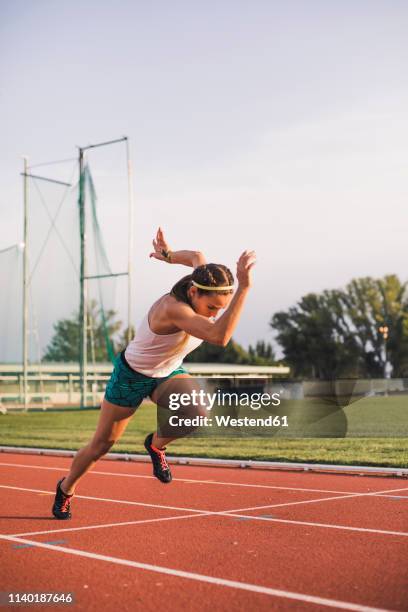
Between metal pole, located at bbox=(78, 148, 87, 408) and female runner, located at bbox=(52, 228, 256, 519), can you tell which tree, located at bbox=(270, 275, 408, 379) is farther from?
female runner, located at bbox=(52, 228, 256, 519)

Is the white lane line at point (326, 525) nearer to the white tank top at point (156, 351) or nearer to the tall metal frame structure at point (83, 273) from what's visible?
the white tank top at point (156, 351)

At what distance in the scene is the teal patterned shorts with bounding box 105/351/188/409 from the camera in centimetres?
601

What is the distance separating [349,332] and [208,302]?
262 feet

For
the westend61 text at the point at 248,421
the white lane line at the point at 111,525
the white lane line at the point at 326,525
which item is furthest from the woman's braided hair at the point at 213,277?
the westend61 text at the point at 248,421

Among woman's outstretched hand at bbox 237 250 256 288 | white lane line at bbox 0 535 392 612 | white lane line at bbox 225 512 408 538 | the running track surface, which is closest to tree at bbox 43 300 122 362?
the running track surface

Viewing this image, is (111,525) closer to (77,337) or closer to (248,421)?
(248,421)

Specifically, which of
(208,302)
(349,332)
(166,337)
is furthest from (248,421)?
(349,332)

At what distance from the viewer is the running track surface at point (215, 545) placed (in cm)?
451

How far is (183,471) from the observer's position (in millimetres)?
11562

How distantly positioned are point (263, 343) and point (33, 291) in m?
64.3

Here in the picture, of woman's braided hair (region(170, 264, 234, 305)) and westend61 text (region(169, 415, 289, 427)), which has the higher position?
woman's braided hair (region(170, 264, 234, 305))

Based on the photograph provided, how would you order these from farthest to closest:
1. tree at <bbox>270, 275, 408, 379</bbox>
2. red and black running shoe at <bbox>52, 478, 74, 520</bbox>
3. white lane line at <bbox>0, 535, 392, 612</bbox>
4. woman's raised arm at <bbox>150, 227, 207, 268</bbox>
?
tree at <bbox>270, 275, 408, 379</bbox>, red and black running shoe at <bbox>52, 478, 74, 520</bbox>, woman's raised arm at <bbox>150, 227, 207, 268</bbox>, white lane line at <bbox>0, 535, 392, 612</bbox>

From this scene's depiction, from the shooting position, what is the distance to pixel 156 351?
19.0 feet

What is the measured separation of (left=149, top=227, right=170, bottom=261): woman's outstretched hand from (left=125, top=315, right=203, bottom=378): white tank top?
68 centimetres
